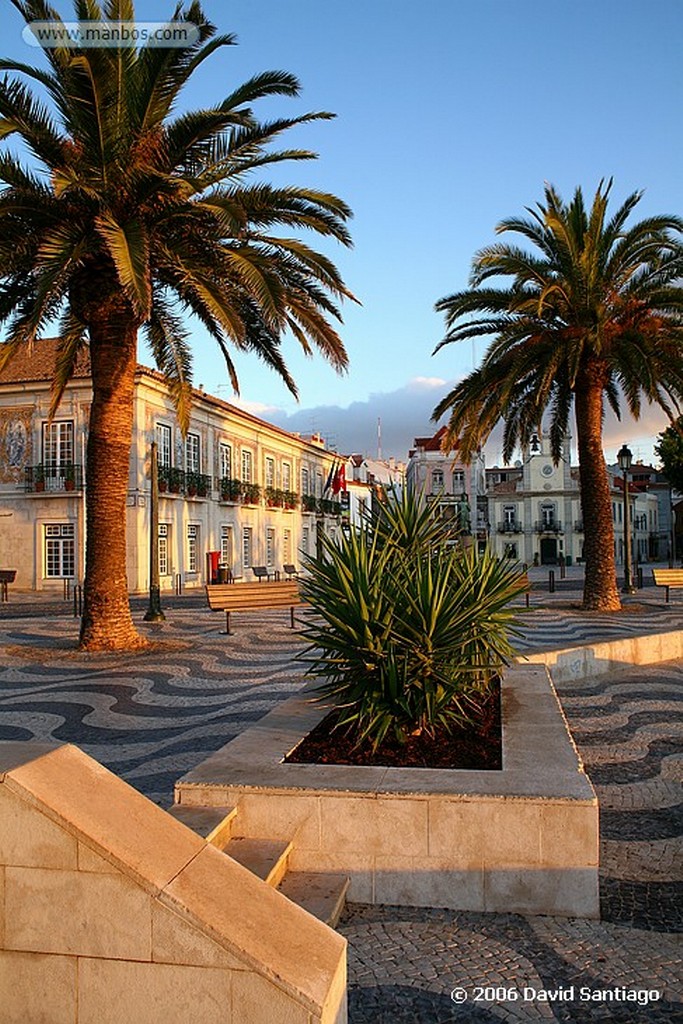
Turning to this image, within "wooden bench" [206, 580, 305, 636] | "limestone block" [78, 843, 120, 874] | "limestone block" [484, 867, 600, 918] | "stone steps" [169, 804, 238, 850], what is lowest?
"limestone block" [484, 867, 600, 918]

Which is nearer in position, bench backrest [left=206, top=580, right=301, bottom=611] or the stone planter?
the stone planter

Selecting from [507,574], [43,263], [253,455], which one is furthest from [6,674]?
[253,455]

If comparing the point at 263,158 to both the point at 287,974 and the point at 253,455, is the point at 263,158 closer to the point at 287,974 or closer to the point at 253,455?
the point at 287,974

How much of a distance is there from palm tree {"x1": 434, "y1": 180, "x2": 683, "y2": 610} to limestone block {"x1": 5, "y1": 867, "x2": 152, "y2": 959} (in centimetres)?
1335

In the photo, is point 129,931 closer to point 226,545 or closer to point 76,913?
point 76,913

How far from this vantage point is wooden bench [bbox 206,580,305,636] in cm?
1448

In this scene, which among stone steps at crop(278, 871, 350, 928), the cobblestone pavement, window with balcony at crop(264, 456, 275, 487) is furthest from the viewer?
window with balcony at crop(264, 456, 275, 487)

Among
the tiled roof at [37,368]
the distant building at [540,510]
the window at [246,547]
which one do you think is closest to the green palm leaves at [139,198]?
the tiled roof at [37,368]

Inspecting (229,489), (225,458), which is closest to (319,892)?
(229,489)

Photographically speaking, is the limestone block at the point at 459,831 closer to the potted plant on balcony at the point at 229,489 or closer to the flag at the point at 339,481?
the potted plant on balcony at the point at 229,489

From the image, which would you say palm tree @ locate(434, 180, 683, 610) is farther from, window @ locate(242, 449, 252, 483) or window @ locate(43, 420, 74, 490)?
window @ locate(242, 449, 252, 483)

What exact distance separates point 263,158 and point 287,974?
35.3 feet

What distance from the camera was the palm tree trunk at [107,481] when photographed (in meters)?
11.9

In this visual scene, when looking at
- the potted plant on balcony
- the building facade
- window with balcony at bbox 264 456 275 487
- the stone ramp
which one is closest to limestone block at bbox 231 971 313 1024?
the stone ramp
